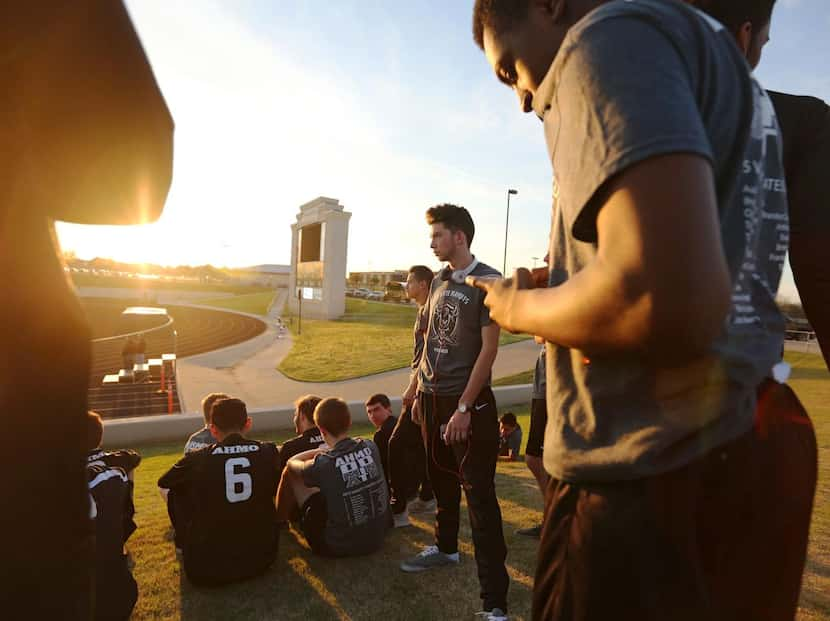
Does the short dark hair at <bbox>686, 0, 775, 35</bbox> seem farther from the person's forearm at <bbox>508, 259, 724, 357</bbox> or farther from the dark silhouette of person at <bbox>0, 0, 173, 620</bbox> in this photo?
the dark silhouette of person at <bbox>0, 0, 173, 620</bbox>

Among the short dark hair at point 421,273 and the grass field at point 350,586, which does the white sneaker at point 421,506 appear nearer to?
the grass field at point 350,586

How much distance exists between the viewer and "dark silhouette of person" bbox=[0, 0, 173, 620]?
0.69 m

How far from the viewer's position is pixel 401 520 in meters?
4.36

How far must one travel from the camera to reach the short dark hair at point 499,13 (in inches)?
39.2

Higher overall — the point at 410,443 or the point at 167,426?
the point at 410,443

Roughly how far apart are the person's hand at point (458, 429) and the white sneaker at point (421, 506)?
2099 mm

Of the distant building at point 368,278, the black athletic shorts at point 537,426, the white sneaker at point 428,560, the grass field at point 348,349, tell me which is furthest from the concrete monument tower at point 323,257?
the distant building at point 368,278

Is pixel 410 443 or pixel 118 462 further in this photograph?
pixel 410 443

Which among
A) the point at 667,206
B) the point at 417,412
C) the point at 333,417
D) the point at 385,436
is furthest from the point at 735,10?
the point at 385,436

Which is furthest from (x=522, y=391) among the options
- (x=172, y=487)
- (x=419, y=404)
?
(x=172, y=487)

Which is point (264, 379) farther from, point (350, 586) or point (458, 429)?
point (458, 429)

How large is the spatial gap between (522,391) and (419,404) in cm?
1035

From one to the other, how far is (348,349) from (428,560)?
17796 mm

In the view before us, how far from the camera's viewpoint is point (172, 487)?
10.7ft
